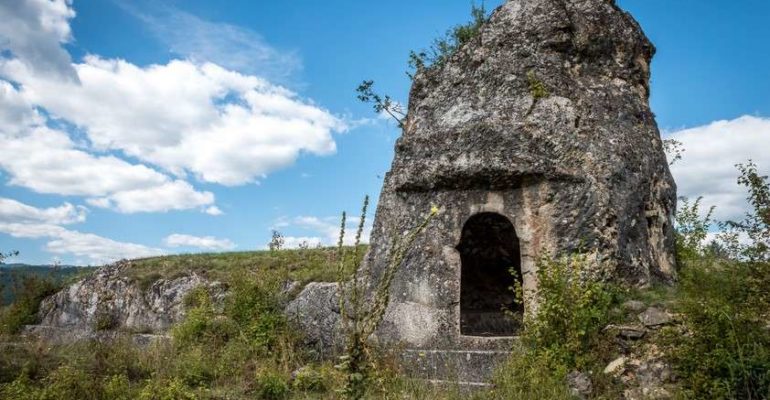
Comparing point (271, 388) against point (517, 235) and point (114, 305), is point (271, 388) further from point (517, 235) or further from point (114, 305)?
point (114, 305)

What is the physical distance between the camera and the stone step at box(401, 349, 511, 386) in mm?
8680

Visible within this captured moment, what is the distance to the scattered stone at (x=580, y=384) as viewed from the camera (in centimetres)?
701

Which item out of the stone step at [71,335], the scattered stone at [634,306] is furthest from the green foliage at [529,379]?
the stone step at [71,335]

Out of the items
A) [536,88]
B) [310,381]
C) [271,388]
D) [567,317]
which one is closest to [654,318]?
[567,317]

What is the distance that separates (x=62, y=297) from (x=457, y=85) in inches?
502

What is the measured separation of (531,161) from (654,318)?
2.88 metres

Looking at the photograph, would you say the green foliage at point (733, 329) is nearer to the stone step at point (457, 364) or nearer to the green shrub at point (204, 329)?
the stone step at point (457, 364)

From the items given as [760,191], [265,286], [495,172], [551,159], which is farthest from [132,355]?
[760,191]

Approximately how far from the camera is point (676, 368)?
22.5 feet

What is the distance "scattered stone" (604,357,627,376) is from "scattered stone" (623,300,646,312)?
2.94 feet

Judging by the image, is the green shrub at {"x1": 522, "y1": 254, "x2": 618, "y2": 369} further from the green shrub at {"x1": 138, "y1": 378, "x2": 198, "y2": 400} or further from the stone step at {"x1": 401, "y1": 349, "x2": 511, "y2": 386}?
the green shrub at {"x1": 138, "y1": 378, "x2": 198, "y2": 400}

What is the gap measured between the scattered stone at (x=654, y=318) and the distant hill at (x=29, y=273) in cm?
1603

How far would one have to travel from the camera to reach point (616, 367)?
730 centimetres

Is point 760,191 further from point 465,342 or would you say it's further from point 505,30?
point 505,30
